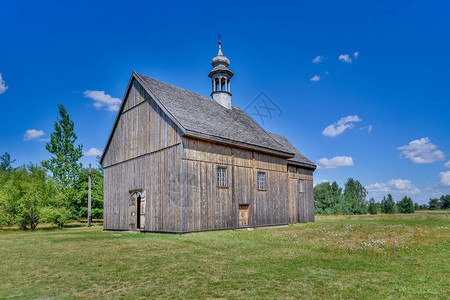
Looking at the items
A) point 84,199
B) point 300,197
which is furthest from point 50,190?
point 300,197

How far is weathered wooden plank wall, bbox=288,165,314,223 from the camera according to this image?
26688mm

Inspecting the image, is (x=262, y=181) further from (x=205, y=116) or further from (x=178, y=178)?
(x=178, y=178)

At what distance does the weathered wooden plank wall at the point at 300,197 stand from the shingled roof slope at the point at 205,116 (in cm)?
363

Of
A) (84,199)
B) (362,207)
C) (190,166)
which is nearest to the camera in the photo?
(190,166)

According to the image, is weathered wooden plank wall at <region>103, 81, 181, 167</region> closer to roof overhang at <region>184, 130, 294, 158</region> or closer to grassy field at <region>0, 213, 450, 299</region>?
roof overhang at <region>184, 130, 294, 158</region>

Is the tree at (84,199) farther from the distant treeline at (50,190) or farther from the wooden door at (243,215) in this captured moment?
the wooden door at (243,215)

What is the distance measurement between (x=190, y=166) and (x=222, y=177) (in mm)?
2722

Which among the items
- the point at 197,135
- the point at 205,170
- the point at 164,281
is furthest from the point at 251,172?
the point at 164,281

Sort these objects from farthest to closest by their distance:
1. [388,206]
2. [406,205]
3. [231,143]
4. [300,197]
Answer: [388,206] < [406,205] < [300,197] < [231,143]

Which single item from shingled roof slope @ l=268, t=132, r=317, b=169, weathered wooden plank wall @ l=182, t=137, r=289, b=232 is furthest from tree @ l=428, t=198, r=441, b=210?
weathered wooden plank wall @ l=182, t=137, r=289, b=232

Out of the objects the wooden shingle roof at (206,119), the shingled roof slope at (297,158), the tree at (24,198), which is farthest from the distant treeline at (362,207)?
the tree at (24,198)

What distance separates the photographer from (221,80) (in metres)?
26.9

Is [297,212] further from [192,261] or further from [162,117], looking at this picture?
Result: [192,261]

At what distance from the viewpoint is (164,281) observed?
21.8ft
